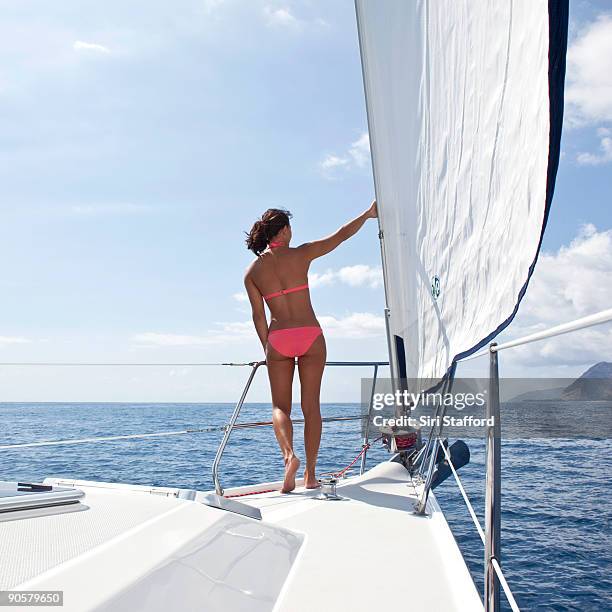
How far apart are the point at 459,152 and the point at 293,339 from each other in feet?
3.74

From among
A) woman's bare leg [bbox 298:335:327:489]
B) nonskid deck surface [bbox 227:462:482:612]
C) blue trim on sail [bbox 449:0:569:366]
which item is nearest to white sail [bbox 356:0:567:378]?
blue trim on sail [bbox 449:0:569:366]

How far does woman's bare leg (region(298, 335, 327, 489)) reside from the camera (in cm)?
246

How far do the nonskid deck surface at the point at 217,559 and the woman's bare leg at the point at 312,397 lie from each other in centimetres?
63

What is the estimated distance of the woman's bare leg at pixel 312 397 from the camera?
2.46 metres

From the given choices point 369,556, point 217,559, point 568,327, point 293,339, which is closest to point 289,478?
point 293,339

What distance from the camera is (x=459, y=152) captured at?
1.61 m

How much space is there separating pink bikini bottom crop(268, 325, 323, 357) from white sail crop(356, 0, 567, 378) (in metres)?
0.44

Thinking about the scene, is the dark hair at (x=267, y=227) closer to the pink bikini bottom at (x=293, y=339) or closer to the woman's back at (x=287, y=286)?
the woman's back at (x=287, y=286)

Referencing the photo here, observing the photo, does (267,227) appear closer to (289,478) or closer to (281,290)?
(281,290)

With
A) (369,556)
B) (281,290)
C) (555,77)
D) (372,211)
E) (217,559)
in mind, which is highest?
(372,211)

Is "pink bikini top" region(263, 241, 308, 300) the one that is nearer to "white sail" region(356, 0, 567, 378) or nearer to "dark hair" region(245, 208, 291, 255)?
"dark hair" region(245, 208, 291, 255)

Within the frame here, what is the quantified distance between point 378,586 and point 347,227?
1706 mm

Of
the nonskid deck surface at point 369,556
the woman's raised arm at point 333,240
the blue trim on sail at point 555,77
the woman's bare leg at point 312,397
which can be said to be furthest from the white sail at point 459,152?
the nonskid deck surface at point 369,556

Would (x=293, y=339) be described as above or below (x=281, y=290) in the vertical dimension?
below
